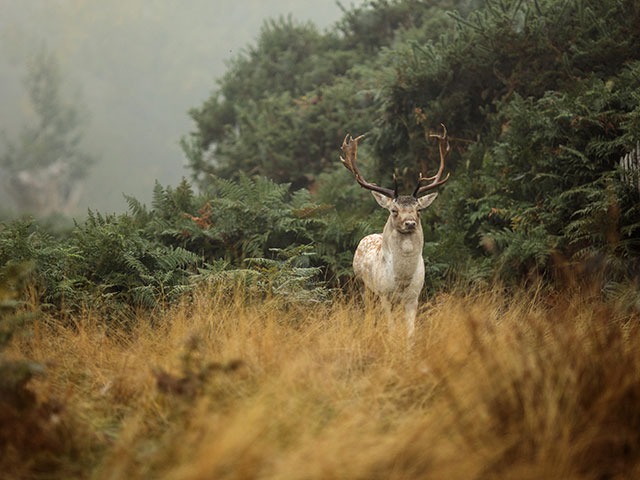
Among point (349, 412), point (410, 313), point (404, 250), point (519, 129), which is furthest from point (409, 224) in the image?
point (519, 129)

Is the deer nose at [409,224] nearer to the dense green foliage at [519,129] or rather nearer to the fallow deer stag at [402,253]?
the fallow deer stag at [402,253]

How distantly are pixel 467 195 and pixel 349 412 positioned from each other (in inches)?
204

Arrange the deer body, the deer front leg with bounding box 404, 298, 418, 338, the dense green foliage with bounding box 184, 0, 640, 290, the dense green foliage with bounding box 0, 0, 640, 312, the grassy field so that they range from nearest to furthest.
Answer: the grassy field < the deer front leg with bounding box 404, 298, 418, 338 < the deer body < the dense green foliage with bounding box 0, 0, 640, 312 < the dense green foliage with bounding box 184, 0, 640, 290

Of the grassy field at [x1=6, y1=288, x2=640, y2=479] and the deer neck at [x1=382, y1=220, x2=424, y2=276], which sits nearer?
the grassy field at [x1=6, y1=288, x2=640, y2=479]

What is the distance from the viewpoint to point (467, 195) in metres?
7.51

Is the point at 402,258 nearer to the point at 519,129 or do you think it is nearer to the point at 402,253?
the point at 402,253

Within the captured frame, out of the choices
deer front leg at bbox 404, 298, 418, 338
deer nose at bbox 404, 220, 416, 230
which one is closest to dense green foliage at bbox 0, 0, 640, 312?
deer front leg at bbox 404, 298, 418, 338

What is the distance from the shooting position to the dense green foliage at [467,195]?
552 centimetres

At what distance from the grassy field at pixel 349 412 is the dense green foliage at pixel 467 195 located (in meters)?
0.89

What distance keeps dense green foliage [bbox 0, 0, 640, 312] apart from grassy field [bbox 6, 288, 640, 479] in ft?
2.92

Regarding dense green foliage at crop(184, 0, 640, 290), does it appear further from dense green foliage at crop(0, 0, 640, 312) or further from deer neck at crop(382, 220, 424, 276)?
deer neck at crop(382, 220, 424, 276)

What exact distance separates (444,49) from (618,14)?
96.6 inches

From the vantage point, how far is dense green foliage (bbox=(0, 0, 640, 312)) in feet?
18.1

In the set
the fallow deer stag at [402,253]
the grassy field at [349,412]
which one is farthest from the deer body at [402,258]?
the grassy field at [349,412]
